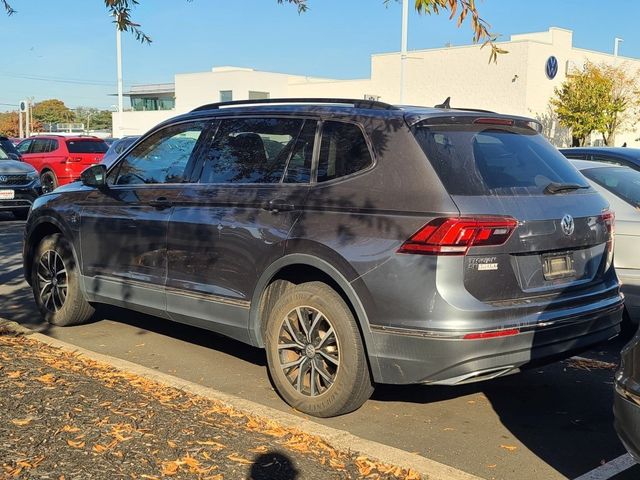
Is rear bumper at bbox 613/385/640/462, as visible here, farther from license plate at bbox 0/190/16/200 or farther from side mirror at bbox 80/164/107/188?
license plate at bbox 0/190/16/200

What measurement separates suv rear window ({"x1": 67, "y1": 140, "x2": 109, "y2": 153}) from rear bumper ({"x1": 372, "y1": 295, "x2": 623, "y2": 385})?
62.5 feet

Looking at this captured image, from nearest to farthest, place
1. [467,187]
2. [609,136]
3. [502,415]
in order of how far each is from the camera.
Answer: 1. [467,187]
2. [502,415]
3. [609,136]

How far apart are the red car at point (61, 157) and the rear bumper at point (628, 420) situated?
19543 millimetres

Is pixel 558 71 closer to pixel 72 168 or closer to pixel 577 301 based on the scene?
pixel 72 168

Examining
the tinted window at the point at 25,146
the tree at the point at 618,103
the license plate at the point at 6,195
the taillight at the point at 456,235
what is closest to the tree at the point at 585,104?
the tree at the point at 618,103

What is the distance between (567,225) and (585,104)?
3407cm

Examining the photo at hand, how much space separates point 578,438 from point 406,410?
3.62 feet

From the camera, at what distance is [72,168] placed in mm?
21516

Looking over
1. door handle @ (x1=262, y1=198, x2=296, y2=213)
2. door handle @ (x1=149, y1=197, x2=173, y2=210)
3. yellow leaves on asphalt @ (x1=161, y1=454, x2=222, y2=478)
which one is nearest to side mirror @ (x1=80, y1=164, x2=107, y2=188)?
door handle @ (x1=149, y1=197, x2=173, y2=210)

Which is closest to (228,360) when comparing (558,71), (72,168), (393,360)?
(393,360)

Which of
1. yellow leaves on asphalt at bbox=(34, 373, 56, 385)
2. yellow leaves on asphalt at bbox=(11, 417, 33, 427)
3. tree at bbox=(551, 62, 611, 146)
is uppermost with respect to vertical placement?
tree at bbox=(551, 62, 611, 146)

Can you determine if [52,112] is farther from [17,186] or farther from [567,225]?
[567,225]

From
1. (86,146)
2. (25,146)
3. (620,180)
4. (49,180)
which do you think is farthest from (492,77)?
(620,180)

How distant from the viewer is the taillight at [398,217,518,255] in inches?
166
